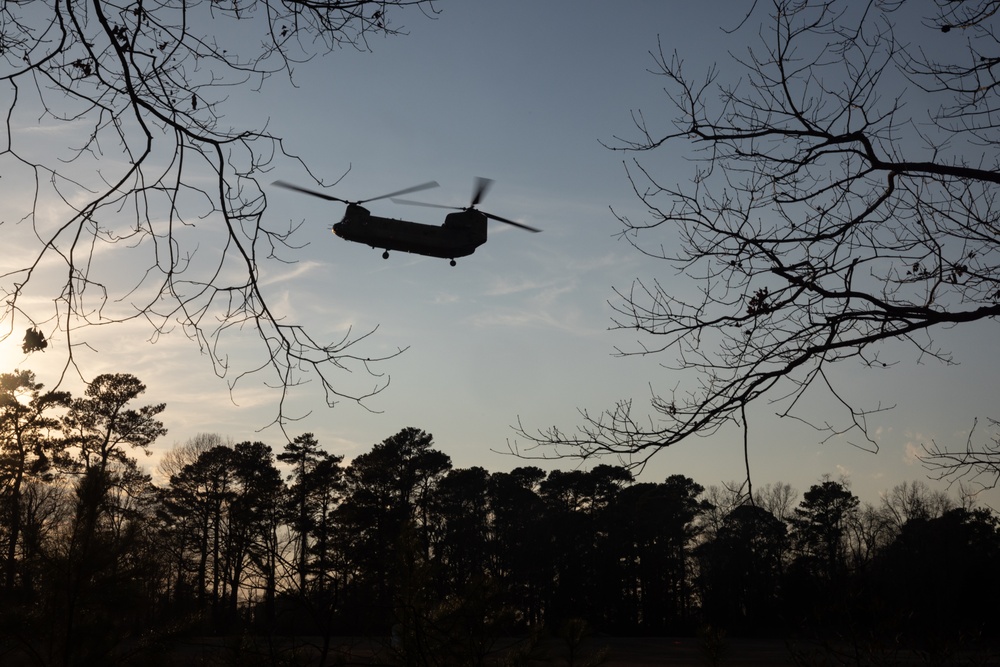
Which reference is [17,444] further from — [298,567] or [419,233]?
[419,233]

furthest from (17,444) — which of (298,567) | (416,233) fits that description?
(416,233)

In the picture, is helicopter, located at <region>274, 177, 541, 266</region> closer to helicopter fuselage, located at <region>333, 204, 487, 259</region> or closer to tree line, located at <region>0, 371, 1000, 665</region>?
helicopter fuselage, located at <region>333, 204, 487, 259</region>

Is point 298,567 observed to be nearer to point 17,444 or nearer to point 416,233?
point 17,444

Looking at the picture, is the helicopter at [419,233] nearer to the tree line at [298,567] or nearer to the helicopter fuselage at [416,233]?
the helicopter fuselage at [416,233]

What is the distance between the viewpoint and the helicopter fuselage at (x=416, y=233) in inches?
894

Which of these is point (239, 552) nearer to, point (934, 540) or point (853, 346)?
point (853, 346)

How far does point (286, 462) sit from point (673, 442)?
2.04 m

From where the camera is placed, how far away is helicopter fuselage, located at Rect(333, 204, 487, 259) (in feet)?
74.5

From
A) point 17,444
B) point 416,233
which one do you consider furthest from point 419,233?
point 17,444

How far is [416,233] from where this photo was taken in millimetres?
23094

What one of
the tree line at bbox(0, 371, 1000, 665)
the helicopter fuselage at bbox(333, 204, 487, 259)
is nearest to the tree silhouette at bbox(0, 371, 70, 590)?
the tree line at bbox(0, 371, 1000, 665)

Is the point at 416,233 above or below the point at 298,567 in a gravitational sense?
above

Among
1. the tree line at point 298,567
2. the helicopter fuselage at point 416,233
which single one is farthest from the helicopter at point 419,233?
the tree line at point 298,567

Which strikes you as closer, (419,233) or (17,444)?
(17,444)
